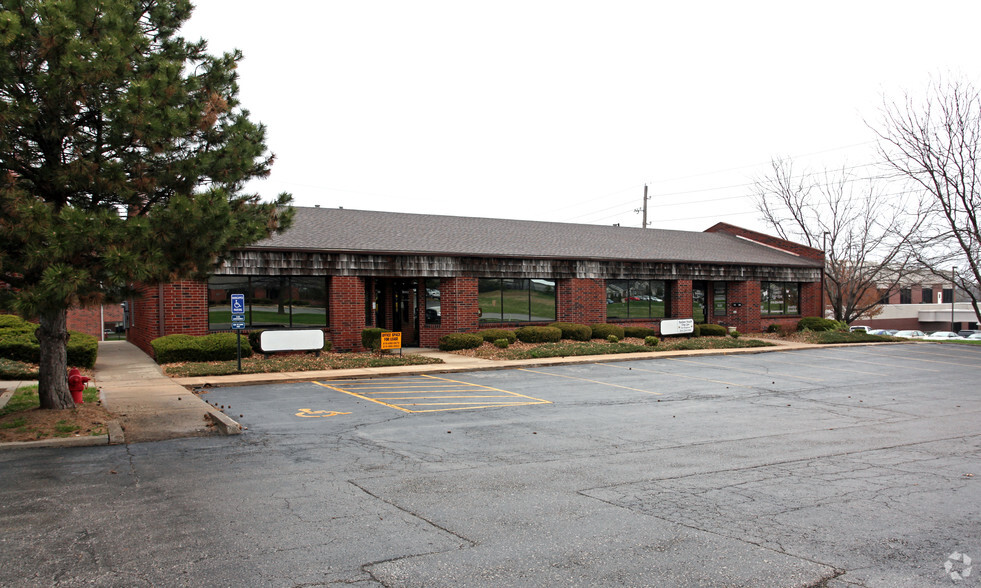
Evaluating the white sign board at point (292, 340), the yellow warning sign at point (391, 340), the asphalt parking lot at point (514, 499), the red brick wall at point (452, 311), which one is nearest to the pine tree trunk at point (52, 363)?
the asphalt parking lot at point (514, 499)

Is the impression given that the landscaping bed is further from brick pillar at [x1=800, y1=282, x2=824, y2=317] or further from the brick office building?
brick pillar at [x1=800, y1=282, x2=824, y2=317]

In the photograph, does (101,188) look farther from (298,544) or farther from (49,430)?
(298,544)

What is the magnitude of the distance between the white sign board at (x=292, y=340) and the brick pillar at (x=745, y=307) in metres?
20.4

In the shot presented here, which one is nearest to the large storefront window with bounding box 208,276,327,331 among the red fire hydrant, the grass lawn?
the red fire hydrant

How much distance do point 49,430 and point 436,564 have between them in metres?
7.49

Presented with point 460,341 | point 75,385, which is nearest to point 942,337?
point 460,341

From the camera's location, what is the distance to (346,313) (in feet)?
76.0

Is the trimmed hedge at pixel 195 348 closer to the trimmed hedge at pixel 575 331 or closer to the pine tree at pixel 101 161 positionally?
the pine tree at pixel 101 161

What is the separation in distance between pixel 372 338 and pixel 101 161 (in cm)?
1329

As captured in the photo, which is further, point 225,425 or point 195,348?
point 195,348

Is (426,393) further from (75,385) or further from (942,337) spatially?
(942,337)

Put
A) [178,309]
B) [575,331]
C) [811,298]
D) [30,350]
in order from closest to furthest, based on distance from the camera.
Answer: [30,350] < [178,309] < [575,331] < [811,298]

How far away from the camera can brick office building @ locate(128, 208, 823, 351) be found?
22172 millimetres

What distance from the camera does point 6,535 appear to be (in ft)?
18.2
